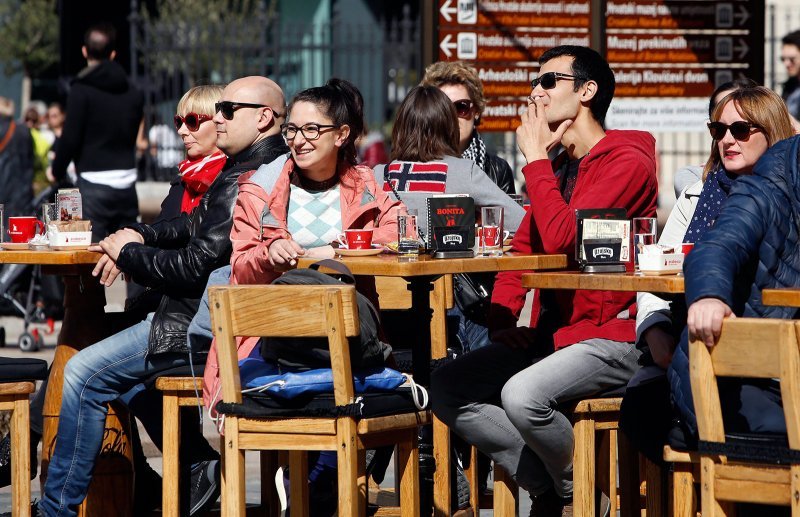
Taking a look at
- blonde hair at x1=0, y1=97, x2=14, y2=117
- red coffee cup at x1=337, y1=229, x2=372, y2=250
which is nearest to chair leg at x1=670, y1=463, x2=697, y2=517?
red coffee cup at x1=337, y1=229, x2=372, y2=250

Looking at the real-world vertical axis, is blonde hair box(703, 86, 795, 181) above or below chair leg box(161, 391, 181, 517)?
above

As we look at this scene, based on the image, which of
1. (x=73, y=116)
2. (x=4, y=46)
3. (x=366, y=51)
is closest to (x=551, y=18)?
(x=73, y=116)

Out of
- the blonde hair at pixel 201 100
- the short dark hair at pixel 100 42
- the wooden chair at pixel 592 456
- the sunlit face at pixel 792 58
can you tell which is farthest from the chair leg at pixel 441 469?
the sunlit face at pixel 792 58

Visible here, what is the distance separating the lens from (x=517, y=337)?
16.3 feet

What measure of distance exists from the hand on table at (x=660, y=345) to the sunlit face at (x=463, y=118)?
92.0 inches

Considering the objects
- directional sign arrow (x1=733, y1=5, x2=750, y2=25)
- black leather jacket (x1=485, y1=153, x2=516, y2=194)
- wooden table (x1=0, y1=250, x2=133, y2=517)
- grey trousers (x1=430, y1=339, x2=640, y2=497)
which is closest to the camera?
grey trousers (x1=430, y1=339, x2=640, y2=497)

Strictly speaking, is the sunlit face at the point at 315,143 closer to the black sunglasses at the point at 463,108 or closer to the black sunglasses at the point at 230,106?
the black sunglasses at the point at 230,106

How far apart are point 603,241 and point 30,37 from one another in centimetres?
3303

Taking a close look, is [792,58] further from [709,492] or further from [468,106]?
[709,492]

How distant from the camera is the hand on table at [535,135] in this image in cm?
488

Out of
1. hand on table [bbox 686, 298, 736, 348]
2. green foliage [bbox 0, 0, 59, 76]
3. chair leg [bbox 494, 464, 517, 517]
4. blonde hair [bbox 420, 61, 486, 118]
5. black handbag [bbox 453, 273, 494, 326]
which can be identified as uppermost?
green foliage [bbox 0, 0, 59, 76]

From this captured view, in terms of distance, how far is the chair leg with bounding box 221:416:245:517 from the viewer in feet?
13.7

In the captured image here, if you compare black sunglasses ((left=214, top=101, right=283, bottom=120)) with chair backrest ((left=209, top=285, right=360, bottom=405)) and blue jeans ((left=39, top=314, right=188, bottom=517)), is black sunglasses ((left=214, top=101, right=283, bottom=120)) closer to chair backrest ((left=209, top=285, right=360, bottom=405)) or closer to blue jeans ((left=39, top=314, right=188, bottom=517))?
blue jeans ((left=39, top=314, right=188, bottom=517))

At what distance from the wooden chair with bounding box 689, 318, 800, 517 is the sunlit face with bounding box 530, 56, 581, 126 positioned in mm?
1636
